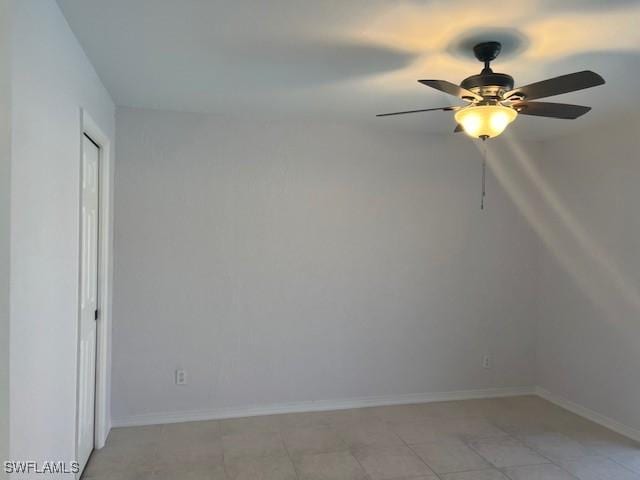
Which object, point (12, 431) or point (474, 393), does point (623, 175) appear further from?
point (12, 431)

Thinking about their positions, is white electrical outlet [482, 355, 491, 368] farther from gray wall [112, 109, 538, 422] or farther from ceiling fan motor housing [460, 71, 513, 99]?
ceiling fan motor housing [460, 71, 513, 99]

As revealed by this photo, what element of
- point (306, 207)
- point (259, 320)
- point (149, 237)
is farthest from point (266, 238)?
point (149, 237)

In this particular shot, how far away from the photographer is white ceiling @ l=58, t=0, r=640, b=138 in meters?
1.91

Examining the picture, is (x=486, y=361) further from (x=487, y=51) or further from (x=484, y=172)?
(x=487, y=51)

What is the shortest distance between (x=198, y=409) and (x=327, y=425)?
1.03 m

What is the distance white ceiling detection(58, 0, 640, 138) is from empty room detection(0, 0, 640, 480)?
2 cm

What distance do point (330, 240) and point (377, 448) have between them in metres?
1.64

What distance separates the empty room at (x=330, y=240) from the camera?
2.00m

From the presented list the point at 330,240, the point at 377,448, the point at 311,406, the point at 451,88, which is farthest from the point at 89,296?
the point at 451,88

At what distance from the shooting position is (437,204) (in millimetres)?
4125

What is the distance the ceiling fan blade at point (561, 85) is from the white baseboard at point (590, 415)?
9.17 feet

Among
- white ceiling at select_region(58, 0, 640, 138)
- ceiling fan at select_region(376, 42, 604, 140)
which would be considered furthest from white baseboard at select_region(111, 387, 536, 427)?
ceiling fan at select_region(376, 42, 604, 140)

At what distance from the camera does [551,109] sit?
2283mm

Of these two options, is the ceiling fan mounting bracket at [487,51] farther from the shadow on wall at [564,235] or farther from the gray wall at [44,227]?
the shadow on wall at [564,235]
